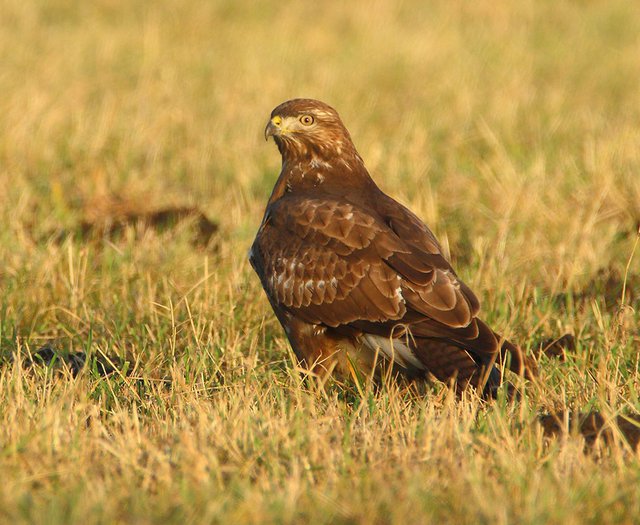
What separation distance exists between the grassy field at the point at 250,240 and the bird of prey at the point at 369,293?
0.18 meters

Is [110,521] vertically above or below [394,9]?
below

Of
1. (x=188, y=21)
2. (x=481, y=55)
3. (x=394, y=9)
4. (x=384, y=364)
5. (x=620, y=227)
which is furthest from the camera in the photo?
(x=394, y=9)

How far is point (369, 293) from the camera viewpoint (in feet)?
15.4

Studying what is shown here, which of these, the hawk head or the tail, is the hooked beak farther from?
the tail

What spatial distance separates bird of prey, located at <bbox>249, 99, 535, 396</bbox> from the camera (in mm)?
4566

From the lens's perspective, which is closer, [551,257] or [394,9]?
[551,257]

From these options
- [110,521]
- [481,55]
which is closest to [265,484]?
[110,521]

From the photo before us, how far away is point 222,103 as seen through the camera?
1055cm

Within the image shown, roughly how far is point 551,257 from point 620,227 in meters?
0.96

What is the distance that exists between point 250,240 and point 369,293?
2.41m

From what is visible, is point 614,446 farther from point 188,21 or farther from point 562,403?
point 188,21

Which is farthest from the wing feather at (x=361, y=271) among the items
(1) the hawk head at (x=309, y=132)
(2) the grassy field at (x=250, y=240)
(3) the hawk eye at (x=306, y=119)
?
(3) the hawk eye at (x=306, y=119)

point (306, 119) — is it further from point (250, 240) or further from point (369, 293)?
point (250, 240)

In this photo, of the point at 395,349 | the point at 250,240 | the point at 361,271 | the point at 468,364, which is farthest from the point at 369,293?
the point at 250,240
